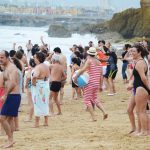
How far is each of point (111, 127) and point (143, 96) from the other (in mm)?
1617

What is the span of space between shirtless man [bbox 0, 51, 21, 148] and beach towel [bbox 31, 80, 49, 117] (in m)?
1.75

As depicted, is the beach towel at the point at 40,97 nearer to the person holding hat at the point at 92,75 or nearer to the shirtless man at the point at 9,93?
the person holding hat at the point at 92,75

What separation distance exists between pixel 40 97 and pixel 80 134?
126 centimetres

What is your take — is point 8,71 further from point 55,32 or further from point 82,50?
point 55,32

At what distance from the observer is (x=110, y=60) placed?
17.4 meters

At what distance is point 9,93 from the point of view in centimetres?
953

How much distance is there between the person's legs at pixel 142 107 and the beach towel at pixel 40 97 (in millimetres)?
2074

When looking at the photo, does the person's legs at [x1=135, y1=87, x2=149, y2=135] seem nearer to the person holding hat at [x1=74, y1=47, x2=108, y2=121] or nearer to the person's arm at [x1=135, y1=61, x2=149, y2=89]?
the person's arm at [x1=135, y1=61, x2=149, y2=89]

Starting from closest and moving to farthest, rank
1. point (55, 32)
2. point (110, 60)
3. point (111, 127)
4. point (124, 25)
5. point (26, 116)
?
point (111, 127), point (26, 116), point (110, 60), point (124, 25), point (55, 32)

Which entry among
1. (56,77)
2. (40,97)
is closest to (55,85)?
(56,77)

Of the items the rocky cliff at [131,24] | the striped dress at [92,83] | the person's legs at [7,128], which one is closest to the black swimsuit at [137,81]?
the person's legs at [7,128]

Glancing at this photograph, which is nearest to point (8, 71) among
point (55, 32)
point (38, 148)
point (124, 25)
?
point (38, 148)

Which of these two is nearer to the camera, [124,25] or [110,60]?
[110,60]

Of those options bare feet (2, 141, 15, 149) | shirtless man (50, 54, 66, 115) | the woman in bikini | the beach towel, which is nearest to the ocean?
shirtless man (50, 54, 66, 115)
